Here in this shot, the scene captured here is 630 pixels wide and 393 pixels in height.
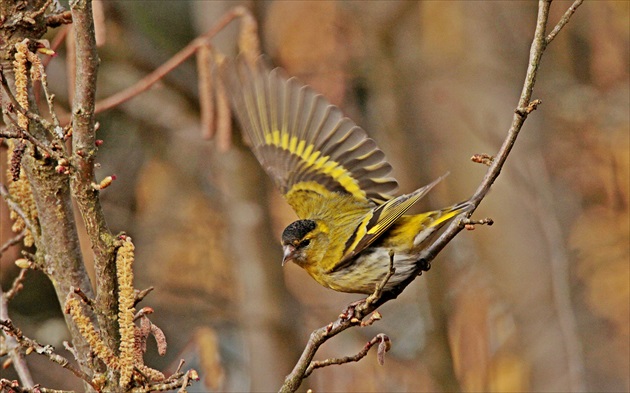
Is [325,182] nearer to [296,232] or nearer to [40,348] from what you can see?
[296,232]

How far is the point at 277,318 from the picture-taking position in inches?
210

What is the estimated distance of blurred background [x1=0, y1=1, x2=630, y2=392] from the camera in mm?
5496

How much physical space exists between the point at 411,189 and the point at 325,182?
256 centimetres

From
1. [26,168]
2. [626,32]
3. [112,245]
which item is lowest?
[112,245]

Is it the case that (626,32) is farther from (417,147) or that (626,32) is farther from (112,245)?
(112,245)

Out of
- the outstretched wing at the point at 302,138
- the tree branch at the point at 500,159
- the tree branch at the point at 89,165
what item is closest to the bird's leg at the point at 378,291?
the tree branch at the point at 500,159

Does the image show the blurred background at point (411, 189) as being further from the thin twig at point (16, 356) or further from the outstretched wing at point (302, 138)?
the thin twig at point (16, 356)

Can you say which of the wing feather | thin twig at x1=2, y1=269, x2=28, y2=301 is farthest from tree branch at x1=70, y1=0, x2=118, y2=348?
the wing feather

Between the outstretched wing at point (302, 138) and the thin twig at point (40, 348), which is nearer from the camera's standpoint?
the thin twig at point (40, 348)

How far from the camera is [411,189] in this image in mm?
6516

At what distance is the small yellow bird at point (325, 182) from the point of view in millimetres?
3281

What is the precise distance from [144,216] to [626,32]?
485 centimetres

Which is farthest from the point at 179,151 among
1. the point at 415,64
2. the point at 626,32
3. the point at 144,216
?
the point at 626,32

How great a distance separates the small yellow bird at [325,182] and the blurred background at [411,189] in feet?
3.84
